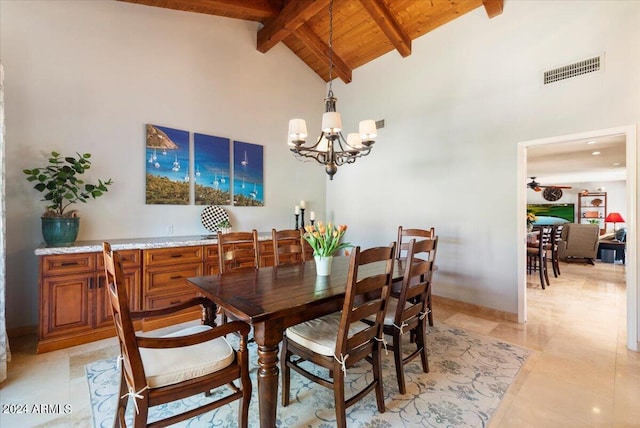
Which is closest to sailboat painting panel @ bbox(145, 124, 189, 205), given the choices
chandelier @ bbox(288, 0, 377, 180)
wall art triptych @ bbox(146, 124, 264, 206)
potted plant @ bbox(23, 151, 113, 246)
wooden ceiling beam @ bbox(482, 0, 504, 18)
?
wall art triptych @ bbox(146, 124, 264, 206)

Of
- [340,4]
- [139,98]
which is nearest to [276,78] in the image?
[340,4]

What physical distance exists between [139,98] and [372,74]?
3663mm

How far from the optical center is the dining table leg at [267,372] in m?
1.49

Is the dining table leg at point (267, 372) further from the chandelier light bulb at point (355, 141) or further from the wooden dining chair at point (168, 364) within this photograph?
the chandelier light bulb at point (355, 141)

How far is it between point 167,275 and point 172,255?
23cm

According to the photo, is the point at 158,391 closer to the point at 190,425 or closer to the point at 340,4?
the point at 190,425

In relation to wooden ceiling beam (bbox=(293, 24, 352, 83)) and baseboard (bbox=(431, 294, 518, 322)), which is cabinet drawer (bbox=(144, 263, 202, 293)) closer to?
baseboard (bbox=(431, 294, 518, 322))

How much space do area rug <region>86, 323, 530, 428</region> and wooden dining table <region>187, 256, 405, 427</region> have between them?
0.55m

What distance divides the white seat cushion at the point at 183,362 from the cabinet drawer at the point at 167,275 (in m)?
1.81

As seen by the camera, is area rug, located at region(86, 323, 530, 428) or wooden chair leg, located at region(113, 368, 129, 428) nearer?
wooden chair leg, located at region(113, 368, 129, 428)

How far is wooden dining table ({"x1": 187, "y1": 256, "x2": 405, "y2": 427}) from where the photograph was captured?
1.49m

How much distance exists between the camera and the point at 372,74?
16.8 feet

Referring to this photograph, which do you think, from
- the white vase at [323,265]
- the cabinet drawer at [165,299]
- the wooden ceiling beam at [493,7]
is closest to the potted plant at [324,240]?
the white vase at [323,265]

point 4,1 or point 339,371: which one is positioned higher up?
point 4,1
